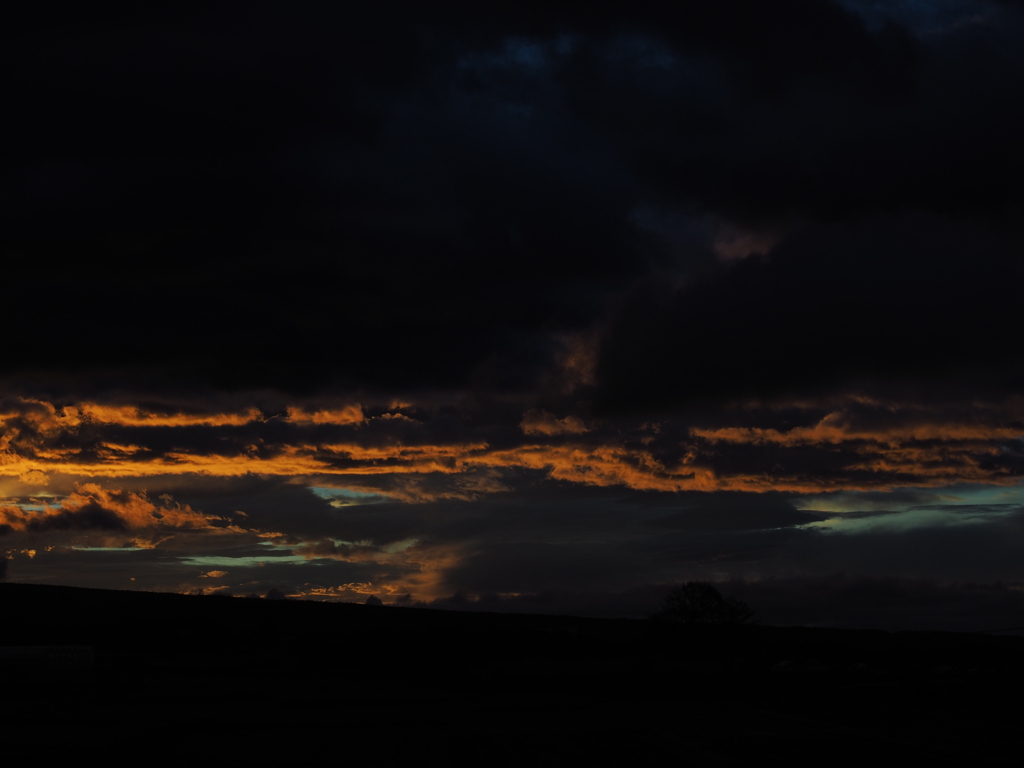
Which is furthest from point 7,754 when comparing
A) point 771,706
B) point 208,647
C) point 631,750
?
point 208,647

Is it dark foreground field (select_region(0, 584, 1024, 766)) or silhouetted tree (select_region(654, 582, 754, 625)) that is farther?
silhouetted tree (select_region(654, 582, 754, 625))

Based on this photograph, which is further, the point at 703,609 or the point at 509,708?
the point at 703,609

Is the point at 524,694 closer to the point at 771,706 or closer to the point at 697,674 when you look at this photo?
the point at 771,706

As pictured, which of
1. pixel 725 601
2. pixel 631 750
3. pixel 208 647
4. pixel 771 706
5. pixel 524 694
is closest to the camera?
pixel 631 750

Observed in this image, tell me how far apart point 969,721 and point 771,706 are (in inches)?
506

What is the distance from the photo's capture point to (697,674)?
301 ft

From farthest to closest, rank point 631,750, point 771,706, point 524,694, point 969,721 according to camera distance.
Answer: point 524,694, point 771,706, point 969,721, point 631,750

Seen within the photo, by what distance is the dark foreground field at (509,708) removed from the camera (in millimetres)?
36969

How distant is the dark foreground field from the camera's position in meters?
37.0

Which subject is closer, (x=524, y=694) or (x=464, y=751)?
(x=464, y=751)

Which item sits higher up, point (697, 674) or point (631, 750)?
point (631, 750)

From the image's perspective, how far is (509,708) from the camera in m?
58.0

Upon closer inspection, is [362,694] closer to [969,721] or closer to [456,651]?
[969,721]

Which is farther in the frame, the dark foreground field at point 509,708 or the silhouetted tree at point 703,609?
the silhouetted tree at point 703,609
